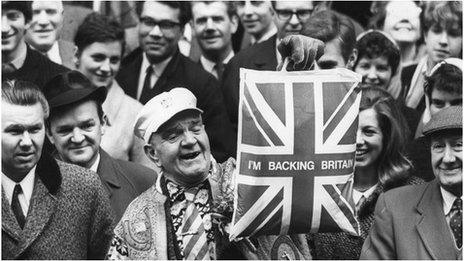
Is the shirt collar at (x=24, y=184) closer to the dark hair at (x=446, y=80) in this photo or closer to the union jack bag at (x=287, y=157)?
the union jack bag at (x=287, y=157)

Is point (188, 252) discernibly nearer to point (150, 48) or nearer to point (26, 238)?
point (26, 238)

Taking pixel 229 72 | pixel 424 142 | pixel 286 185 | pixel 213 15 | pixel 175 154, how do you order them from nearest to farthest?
pixel 286 185, pixel 175 154, pixel 424 142, pixel 229 72, pixel 213 15

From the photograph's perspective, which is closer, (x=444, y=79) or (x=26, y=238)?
(x=26, y=238)

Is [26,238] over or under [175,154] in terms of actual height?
under

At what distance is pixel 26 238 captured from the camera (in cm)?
599

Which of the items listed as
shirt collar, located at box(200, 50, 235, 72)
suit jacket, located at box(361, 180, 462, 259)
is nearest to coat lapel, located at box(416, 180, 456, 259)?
suit jacket, located at box(361, 180, 462, 259)

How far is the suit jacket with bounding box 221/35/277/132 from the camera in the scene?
24.9ft

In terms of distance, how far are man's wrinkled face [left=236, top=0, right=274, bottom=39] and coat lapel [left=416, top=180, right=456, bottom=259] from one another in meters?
2.82

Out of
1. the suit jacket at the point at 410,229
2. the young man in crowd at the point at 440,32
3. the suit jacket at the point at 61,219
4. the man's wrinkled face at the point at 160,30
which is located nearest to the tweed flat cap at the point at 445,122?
the suit jacket at the point at 410,229

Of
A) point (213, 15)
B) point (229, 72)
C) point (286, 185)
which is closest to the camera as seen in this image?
point (286, 185)

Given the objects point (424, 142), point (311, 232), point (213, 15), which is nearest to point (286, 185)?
point (311, 232)

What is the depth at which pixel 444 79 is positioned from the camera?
7066mm

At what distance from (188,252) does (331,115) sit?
821 mm

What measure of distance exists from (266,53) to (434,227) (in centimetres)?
216
